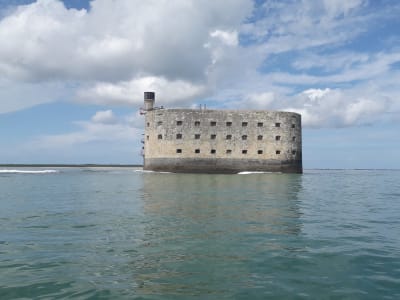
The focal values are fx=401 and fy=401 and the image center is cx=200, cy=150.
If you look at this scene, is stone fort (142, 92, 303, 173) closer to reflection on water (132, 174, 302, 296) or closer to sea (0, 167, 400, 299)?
reflection on water (132, 174, 302, 296)

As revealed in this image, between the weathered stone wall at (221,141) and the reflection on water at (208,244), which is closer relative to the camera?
the reflection on water at (208,244)

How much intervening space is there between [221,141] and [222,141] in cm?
10

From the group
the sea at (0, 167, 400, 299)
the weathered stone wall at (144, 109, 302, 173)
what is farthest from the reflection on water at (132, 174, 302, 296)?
the weathered stone wall at (144, 109, 302, 173)

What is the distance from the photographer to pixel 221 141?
38.5 meters

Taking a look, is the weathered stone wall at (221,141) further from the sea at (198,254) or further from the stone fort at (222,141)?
the sea at (198,254)

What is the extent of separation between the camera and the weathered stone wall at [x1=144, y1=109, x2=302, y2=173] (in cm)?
3819

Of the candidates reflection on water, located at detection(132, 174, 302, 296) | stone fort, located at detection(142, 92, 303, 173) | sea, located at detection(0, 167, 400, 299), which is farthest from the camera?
stone fort, located at detection(142, 92, 303, 173)

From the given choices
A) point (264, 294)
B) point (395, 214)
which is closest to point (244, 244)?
point (264, 294)

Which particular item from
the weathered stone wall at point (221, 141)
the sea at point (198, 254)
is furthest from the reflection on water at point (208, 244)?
the weathered stone wall at point (221, 141)

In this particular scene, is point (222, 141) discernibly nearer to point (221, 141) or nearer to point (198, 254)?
point (221, 141)

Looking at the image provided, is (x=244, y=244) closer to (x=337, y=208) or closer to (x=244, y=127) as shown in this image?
(x=337, y=208)

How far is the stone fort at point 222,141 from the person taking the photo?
3819 centimetres

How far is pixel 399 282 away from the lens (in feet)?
16.5

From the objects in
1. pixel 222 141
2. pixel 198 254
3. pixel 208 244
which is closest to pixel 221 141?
pixel 222 141
